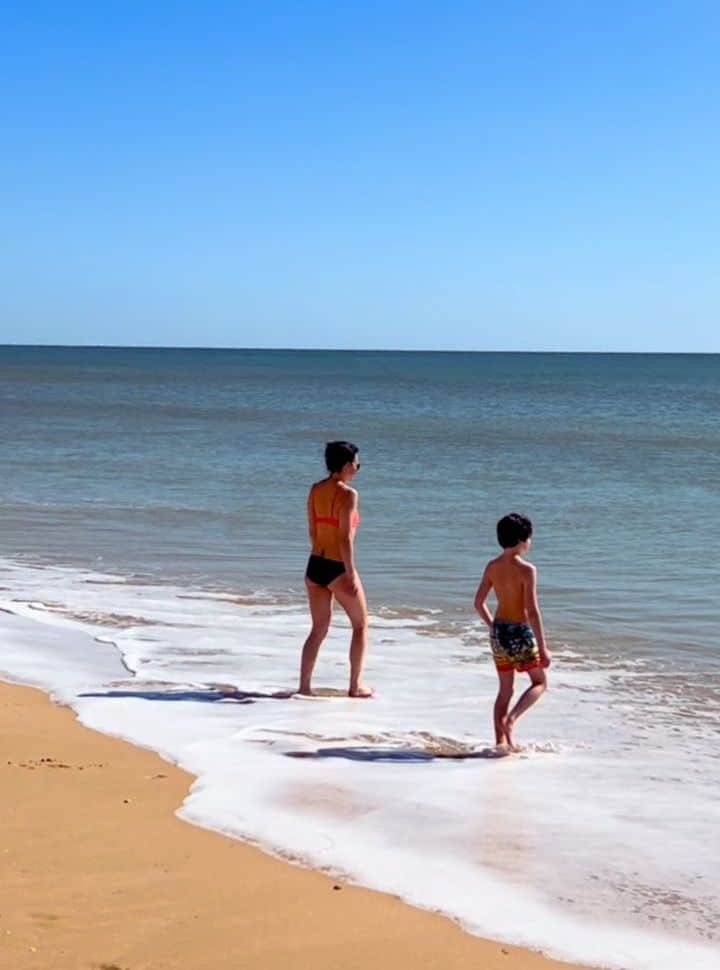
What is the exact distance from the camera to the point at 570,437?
4134 centimetres

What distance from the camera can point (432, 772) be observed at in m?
6.68

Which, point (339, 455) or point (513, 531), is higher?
point (339, 455)

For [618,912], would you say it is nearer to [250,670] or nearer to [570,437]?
[250,670]

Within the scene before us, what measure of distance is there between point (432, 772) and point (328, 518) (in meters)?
2.24

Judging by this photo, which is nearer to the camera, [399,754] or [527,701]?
[399,754]

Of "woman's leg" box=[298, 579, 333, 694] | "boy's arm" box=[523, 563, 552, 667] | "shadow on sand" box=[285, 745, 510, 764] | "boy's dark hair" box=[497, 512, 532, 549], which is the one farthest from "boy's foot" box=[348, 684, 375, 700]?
"boy's dark hair" box=[497, 512, 532, 549]

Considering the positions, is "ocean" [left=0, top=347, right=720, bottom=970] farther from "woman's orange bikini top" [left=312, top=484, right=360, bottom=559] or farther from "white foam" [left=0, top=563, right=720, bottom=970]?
"woman's orange bikini top" [left=312, top=484, right=360, bottom=559]

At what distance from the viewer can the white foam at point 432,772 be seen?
→ 16.2ft

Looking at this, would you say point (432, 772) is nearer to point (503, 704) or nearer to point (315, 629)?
point (503, 704)

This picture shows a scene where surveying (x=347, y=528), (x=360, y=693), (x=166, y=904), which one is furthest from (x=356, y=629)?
(x=166, y=904)

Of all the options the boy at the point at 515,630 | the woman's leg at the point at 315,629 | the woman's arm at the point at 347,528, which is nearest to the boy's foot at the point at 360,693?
the woman's leg at the point at 315,629

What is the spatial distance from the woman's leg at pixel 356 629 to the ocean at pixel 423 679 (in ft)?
0.60

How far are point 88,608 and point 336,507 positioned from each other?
12.3 ft

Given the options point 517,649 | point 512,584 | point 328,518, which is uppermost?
point 328,518
